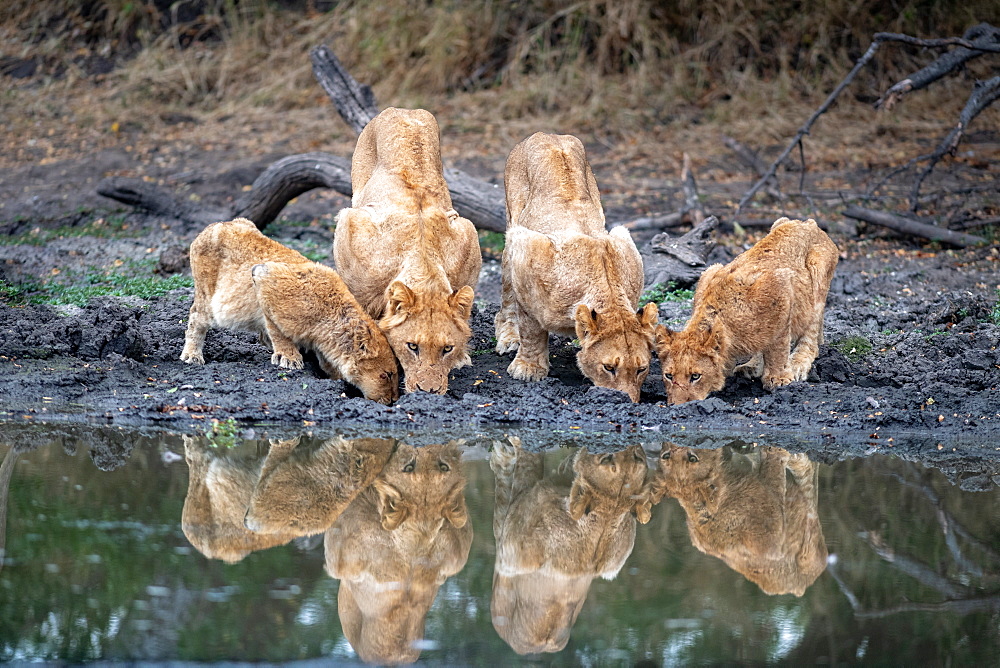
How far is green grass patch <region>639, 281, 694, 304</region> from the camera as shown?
34.3 feet

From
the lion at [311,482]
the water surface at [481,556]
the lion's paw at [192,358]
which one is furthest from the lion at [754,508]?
the lion's paw at [192,358]

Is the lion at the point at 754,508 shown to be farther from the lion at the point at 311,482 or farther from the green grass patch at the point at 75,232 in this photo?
the green grass patch at the point at 75,232

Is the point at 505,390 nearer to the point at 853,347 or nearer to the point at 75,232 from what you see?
the point at 853,347

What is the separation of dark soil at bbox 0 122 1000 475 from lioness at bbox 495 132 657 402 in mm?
232

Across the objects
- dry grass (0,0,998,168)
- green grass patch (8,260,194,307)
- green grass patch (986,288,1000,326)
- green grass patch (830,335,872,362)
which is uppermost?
green grass patch (8,260,194,307)

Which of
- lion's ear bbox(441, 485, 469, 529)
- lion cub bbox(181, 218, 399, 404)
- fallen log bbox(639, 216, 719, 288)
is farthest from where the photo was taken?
fallen log bbox(639, 216, 719, 288)

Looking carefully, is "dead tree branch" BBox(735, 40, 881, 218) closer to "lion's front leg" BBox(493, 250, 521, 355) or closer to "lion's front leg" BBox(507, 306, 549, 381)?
"lion's front leg" BBox(493, 250, 521, 355)

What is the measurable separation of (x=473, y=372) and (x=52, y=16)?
1709 cm

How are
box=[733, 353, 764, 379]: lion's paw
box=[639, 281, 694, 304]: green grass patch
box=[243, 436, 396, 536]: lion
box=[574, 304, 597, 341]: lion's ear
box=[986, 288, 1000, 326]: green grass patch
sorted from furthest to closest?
1. box=[639, 281, 694, 304]: green grass patch
2. box=[986, 288, 1000, 326]: green grass patch
3. box=[733, 353, 764, 379]: lion's paw
4. box=[574, 304, 597, 341]: lion's ear
5. box=[243, 436, 396, 536]: lion

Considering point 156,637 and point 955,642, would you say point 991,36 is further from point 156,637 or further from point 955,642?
point 156,637

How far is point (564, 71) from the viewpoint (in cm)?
1852

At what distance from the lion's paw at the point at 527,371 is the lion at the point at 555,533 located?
1.79 m

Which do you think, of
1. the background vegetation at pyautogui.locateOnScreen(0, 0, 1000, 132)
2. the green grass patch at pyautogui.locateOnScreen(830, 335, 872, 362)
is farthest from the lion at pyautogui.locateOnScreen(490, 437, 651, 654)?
the background vegetation at pyautogui.locateOnScreen(0, 0, 1000, 132)

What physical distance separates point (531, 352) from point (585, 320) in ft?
3.45
